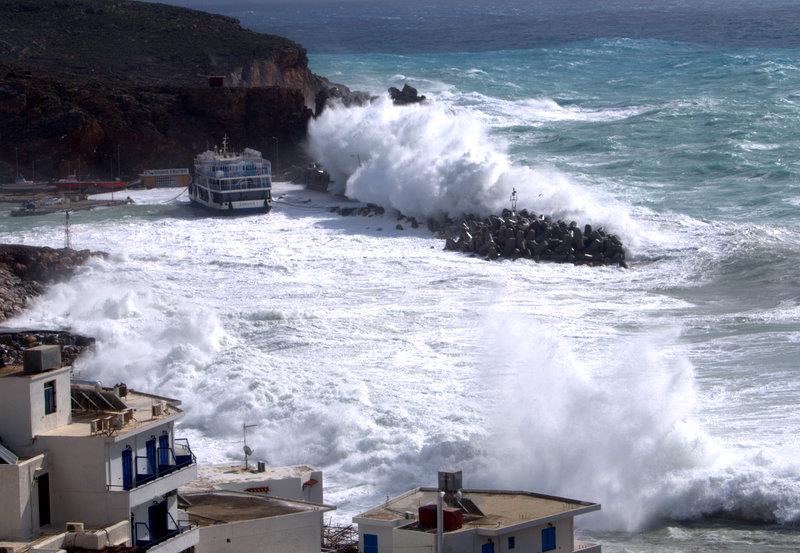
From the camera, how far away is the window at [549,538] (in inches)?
667

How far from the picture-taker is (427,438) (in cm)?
2656

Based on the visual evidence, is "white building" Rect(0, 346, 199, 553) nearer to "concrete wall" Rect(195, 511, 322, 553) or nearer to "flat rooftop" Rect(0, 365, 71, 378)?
"flat rooftop" Rect(0, 365, 71, 378)

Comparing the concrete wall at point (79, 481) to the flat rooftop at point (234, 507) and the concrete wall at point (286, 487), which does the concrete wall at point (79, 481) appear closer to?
the flat rooftop at point (234, 507)

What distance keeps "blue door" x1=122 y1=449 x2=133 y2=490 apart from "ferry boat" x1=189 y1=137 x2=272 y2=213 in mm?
36906

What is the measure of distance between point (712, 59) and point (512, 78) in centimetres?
1227

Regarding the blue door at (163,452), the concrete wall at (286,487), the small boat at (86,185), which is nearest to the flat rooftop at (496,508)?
the blue door at (163,452)

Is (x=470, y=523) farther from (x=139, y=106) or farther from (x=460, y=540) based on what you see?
(x=139, y=106)

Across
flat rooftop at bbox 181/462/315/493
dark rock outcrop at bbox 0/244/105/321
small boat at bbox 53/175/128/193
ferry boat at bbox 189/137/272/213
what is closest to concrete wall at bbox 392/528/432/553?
flat rooftop at bbox 181/462/315/493

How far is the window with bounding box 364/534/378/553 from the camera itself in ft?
55.3

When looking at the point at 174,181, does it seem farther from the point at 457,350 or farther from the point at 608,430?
the point at 608,430

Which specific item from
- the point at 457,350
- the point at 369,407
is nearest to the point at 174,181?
the point at 457,350

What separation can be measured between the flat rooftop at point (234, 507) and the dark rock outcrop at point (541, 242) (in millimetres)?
26143

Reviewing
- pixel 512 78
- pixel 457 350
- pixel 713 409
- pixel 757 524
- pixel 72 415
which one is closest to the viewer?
pixel 72 415

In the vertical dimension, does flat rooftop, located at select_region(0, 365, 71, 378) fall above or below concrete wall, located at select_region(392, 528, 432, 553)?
above
